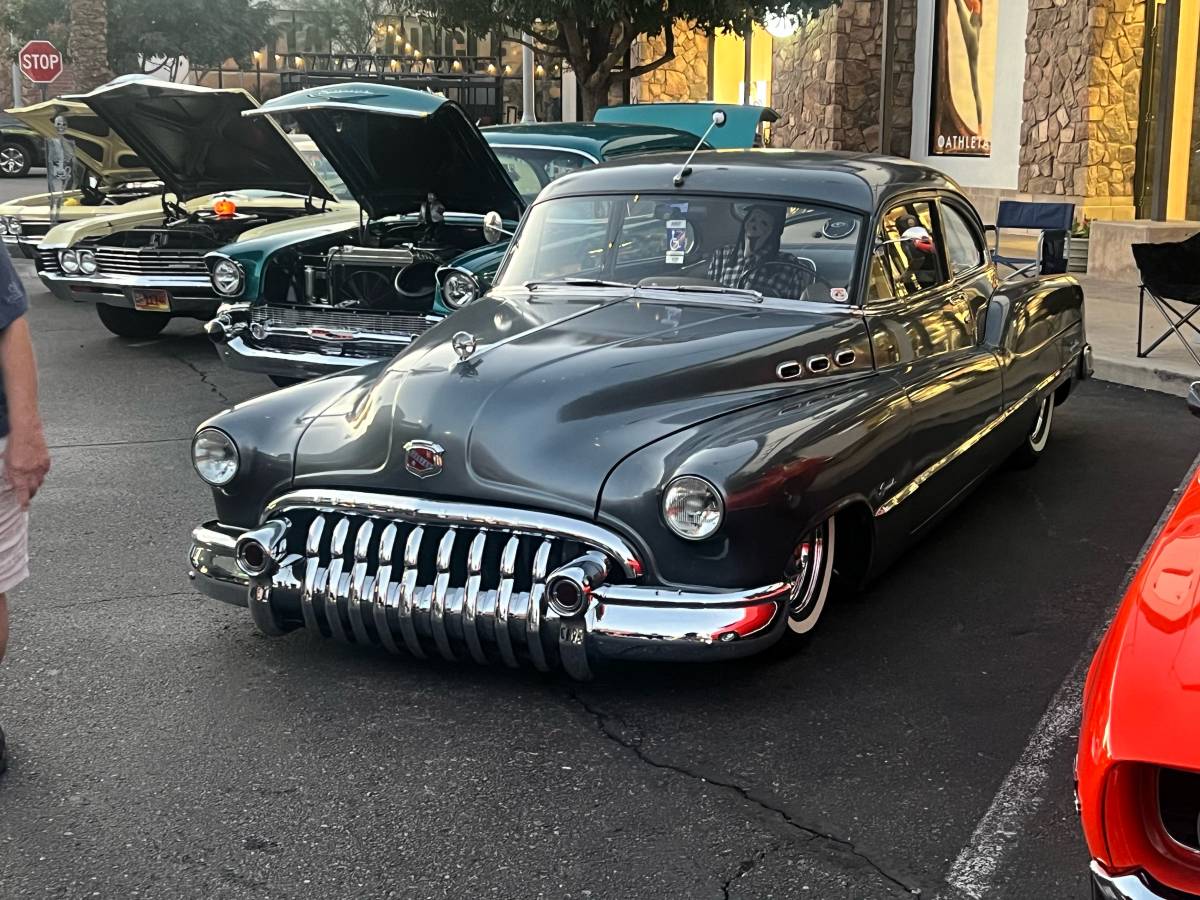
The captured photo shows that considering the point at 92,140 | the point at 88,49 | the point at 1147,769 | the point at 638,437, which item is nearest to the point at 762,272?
the point at 638,437

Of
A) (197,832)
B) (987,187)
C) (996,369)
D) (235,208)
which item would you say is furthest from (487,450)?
(987,187)

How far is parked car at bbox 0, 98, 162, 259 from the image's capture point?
11609mm

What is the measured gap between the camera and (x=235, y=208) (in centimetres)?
1102

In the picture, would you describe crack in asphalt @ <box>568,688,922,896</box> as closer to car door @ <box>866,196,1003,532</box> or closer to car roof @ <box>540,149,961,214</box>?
car door @ <box>866,196,1003,532</box>

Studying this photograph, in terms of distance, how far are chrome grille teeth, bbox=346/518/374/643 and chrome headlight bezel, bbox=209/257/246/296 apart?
487 centimetres

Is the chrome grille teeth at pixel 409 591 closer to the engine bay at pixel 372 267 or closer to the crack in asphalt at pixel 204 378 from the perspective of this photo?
the engine bay at pixel 372 267

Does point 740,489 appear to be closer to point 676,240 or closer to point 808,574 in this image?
point 808,574

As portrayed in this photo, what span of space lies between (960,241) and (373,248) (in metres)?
3.80

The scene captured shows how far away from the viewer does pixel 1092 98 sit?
15375 millimetres

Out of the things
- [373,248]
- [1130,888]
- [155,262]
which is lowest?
[1130,888]

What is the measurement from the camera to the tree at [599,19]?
16.0 meters

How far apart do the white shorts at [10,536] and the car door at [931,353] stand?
8.65 ft

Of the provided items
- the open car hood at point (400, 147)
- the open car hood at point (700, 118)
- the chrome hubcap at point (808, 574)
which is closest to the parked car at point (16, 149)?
the open car hood at point (700, 118)

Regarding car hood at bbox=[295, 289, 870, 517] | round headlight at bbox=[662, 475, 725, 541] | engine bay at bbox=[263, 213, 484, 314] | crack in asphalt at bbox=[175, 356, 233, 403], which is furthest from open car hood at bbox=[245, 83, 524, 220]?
round headlight at bbox=[662, 475, 725, 541]
